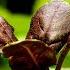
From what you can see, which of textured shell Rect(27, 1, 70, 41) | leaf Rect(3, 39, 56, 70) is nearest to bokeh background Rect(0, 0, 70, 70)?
textured shell Rect(27, 1, 70, 41)

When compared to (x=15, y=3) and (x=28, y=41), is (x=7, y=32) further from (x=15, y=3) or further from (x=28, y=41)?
(x=15, y=3)

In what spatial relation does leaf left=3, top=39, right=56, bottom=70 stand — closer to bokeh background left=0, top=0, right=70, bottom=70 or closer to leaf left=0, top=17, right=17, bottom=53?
leaf left=0, top=17, right=17, bottom=53

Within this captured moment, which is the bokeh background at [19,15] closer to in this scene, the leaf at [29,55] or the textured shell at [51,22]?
the textured shell at [51,22]

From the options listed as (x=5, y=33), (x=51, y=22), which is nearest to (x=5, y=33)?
(x=5, y=33)

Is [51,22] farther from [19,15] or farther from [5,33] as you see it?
[19,15]

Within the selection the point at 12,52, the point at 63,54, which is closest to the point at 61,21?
the point at 63,54

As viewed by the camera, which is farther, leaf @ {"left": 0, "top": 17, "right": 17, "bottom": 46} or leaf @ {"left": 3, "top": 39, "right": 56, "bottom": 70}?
leaf @ {"left": 0, "top": 17, "right": 17, "bottom": 46}

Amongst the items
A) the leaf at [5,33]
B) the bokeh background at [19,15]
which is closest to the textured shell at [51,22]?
the leaf at [5,33]

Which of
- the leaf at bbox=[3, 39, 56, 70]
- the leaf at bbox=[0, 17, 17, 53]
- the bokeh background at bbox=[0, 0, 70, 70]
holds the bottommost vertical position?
the bokeh background at bbox=[0, 0, 70, 70]
